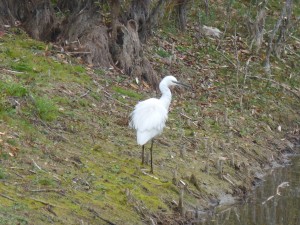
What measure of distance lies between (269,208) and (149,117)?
8.59ft

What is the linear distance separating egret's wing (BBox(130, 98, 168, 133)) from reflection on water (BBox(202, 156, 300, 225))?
1758 mm

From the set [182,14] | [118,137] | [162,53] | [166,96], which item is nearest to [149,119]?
[166,96]

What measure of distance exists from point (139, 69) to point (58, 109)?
196 inches

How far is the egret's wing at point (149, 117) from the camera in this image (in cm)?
1293

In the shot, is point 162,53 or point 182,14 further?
point 182,14

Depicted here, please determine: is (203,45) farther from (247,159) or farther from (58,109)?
(58,109)

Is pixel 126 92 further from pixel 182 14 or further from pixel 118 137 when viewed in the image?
pixel 182 14

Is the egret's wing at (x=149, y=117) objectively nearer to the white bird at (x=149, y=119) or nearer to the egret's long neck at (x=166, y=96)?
the white bird at (x=149, y=119)

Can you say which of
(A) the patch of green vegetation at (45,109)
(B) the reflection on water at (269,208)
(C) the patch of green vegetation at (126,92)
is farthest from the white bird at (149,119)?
(C) the patch of green vegetation at (126,92)

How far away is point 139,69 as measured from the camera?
18.5 metres

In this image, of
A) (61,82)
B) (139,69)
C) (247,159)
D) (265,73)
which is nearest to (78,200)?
(61,82)

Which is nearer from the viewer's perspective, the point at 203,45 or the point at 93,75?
the point at 93,75

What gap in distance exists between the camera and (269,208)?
13555 millimetres

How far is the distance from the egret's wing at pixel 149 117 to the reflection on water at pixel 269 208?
1.76m
